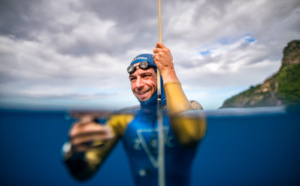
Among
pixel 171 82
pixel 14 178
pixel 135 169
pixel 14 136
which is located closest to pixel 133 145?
pixel 135 169

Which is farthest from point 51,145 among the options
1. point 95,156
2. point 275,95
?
point 275,95

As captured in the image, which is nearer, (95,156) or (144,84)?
(95,156)

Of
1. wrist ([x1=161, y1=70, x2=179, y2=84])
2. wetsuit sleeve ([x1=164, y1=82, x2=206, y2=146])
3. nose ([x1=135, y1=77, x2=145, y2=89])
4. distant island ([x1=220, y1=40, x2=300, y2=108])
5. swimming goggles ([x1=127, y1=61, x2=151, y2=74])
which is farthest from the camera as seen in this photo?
distant island ([x1=220, y1=40, x2=300, y2=108])

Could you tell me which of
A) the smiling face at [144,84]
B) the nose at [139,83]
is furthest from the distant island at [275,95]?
the nose at [139,83]

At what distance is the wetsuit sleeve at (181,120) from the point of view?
1.89 meters

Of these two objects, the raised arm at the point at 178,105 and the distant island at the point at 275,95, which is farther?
the distant island at the point at 275,95

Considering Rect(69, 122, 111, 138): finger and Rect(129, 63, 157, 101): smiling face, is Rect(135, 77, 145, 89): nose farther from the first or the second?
Rect(69, 122, 111, 138): finger

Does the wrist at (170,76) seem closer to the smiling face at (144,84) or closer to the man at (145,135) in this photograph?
the man at (145,135)

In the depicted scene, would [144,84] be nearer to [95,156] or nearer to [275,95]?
[95,156]

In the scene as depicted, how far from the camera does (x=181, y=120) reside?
182 centimetres

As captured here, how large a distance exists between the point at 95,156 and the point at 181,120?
1.48 metres

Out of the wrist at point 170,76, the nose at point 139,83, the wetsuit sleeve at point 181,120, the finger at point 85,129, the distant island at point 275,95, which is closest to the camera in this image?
the finger at point 85,129

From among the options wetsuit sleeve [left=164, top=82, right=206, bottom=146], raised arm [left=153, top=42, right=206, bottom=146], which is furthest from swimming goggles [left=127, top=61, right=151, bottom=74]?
wetsuit sleeve [left=164, top=82, right=206, bottom=146]

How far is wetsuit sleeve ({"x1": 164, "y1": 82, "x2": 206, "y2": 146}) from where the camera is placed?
6.22ft
